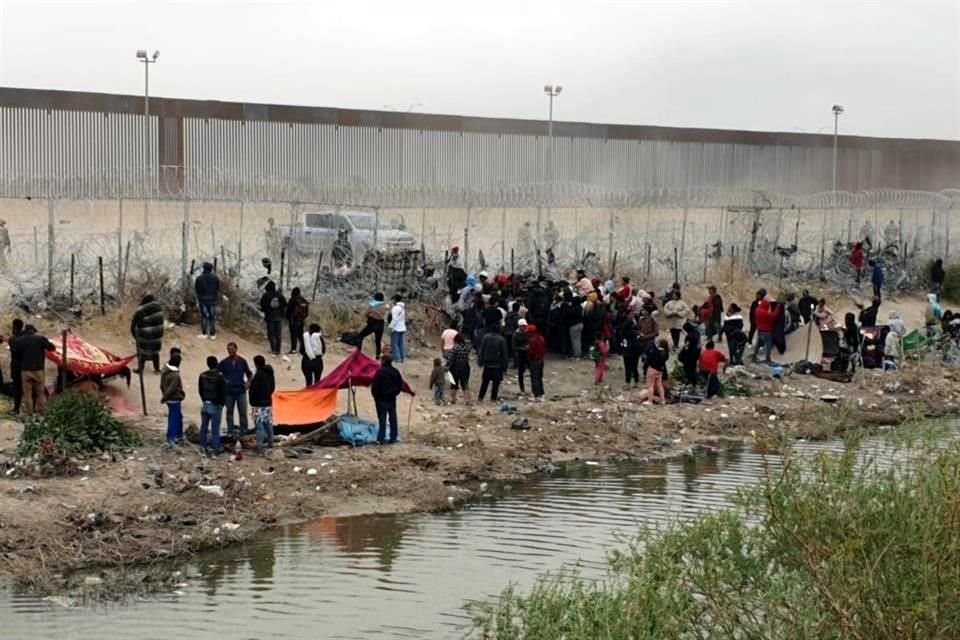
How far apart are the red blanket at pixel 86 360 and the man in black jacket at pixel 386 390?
3360 millimetres

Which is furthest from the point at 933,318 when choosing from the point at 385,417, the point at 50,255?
the point at 50,255

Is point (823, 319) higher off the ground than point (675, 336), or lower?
higher

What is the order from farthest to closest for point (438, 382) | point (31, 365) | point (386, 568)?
1. point (438, 382)
2. point (31, 365)
3. point (386, 568)

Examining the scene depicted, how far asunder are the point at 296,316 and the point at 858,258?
15054 mm

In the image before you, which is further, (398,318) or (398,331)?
(398,331)

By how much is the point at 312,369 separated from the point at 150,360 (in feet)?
7.41

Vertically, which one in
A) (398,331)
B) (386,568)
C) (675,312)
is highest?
(675,312)

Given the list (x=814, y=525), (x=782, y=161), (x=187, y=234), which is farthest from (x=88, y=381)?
(x=782, y=161)

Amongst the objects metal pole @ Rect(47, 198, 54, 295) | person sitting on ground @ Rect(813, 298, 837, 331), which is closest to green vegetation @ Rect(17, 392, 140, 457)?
metal pole @ Rect(47, 198, 54, 295)

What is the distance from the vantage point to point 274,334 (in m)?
22.9

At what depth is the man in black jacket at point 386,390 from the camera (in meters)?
18.0

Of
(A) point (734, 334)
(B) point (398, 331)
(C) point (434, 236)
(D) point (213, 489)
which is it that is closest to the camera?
(D) point (213, 489)

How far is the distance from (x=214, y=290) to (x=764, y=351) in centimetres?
1010

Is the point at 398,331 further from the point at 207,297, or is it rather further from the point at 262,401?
the point at 262,401
